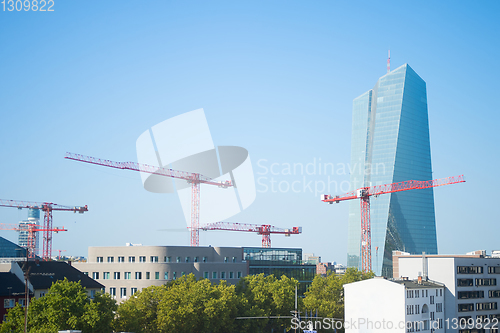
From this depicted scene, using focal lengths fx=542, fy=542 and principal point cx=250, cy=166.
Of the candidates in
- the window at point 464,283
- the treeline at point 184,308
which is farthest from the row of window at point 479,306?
the treeline at point 184,308

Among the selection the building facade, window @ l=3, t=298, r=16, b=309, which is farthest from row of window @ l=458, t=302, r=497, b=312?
window @ l=3, t=298, r=16, b=309

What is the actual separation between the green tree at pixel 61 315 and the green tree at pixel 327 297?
1646 inches

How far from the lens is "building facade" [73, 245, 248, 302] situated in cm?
10275

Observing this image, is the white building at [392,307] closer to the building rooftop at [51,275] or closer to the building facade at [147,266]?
the building facade at [147,266]

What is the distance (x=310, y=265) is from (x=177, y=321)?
194 ft

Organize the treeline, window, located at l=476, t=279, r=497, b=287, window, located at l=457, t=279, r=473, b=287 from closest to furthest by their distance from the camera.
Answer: the treeline
window, located at l=457, t=279, r=473, b=287
window, located at l=476, t=279, r=497, b=287

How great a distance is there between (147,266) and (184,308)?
2987cm

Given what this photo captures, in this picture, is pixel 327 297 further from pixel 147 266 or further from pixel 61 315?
pixel 61 315

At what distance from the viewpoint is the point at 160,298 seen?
7800 cm

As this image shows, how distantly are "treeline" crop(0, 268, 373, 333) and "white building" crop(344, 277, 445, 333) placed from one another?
593cm

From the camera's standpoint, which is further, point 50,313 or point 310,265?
point 310,265

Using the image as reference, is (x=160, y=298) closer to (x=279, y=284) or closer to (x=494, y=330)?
(x=279, y=284)

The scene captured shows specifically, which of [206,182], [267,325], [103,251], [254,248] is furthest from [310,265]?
[206,182]

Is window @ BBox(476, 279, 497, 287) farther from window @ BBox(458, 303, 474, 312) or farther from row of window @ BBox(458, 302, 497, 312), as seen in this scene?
window @ BBox(458, 303, 474, 312)
